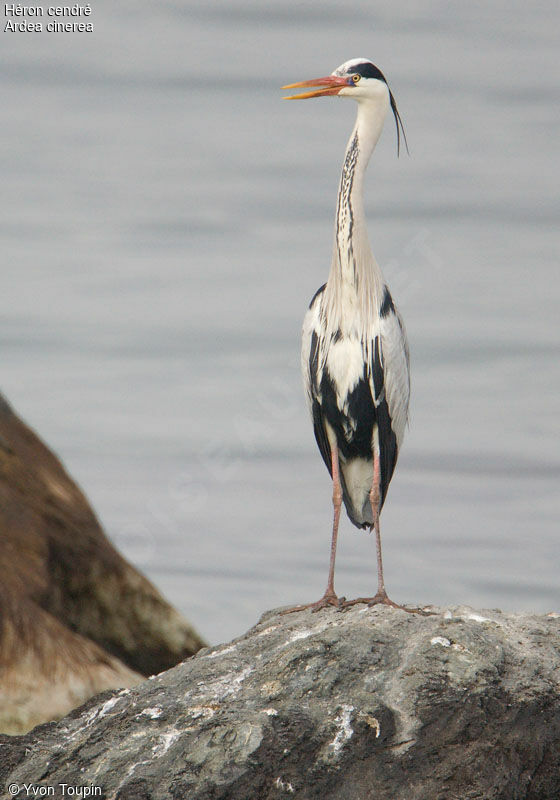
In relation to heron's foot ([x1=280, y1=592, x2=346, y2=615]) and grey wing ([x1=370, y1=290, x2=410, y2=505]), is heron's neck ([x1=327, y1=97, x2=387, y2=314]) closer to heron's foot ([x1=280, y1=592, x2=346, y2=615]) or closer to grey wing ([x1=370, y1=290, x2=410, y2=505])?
grey wing ([x1=370, y1=290, x2=410, y2=505])

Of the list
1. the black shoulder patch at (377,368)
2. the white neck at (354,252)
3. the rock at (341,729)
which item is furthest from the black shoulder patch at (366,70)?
the rock at (341,729)

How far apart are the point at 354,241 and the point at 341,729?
2.65m

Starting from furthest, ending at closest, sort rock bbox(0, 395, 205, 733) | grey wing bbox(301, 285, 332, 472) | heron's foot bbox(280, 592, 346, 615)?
rock bbox(0, 395, 205, 733)
grey wing bbox(301, 285, 332, 472)
heron's foot bbox(280, 592, 346, 615)

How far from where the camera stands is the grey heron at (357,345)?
6824 millimetres

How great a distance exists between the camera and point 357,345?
6.81 metres

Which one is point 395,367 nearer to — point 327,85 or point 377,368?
point 377,368

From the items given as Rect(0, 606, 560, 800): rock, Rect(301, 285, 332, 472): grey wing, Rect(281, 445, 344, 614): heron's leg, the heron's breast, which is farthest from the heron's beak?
Rect(0, 606, 560, 800): rock

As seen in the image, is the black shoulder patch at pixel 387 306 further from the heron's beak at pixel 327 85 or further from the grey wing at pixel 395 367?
the heron's beak at pixel 327 85

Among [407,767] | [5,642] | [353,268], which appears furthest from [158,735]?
[353,268]

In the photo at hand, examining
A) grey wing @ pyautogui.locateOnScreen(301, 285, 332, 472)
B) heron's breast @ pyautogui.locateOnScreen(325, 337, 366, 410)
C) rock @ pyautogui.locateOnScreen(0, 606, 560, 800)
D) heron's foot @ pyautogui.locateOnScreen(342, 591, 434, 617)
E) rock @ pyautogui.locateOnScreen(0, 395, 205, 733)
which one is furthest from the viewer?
rock @ pyautogui.locateOnScreen(0, 395, 205, 733)

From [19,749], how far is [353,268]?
2851 mm

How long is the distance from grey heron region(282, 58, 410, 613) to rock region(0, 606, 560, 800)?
3.85 feet

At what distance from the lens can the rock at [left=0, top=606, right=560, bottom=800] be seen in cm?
525

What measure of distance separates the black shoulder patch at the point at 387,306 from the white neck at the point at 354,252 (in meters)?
0.04
